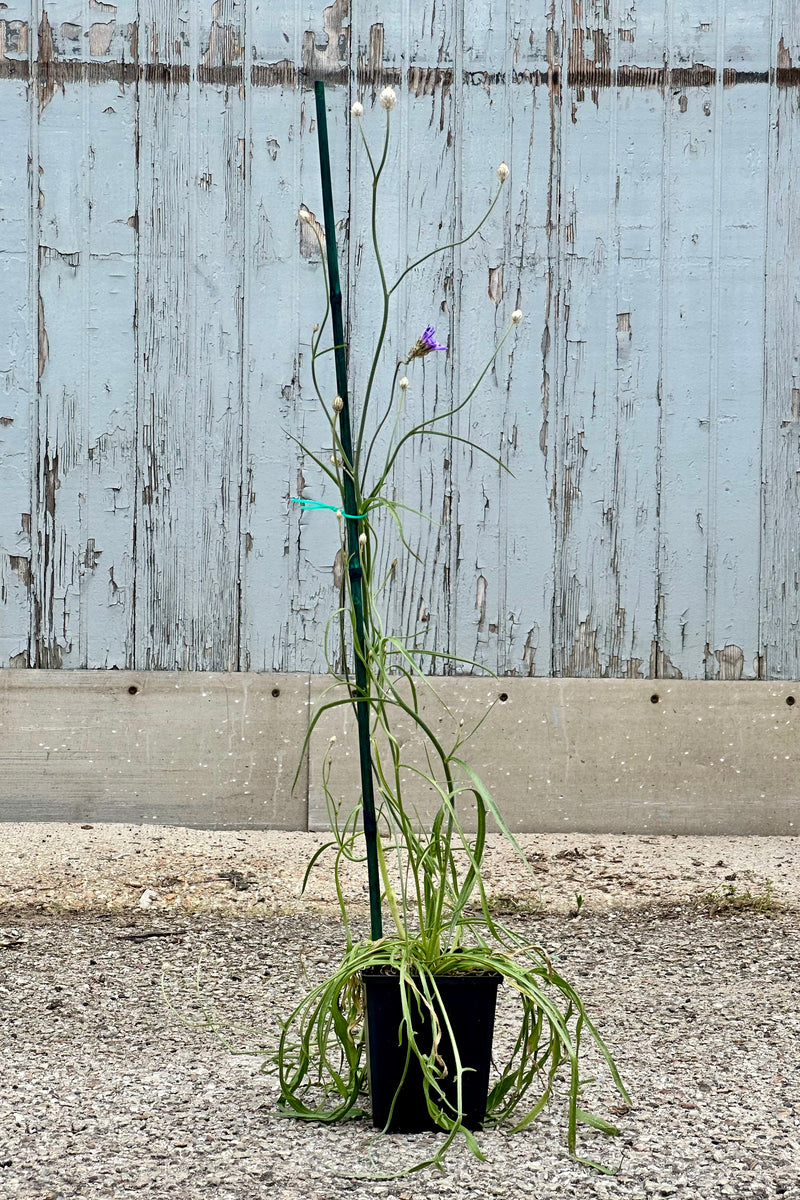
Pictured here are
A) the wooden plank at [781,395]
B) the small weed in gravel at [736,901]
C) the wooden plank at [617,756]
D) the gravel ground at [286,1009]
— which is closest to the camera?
the gravel ground at [286,1009]

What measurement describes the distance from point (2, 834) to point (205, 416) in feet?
3.99

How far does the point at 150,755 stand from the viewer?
9.89ft

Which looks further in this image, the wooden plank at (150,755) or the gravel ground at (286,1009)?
the wooden plank at (150,755)

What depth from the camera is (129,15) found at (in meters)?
3.10

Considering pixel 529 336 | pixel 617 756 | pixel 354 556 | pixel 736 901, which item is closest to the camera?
pixel 354 556

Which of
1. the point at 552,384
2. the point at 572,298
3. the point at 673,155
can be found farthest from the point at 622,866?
the point at 673,155

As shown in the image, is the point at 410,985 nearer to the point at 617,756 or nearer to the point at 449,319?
the point at 617,756

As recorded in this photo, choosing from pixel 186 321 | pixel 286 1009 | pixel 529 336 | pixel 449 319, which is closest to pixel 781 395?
pixel 529 336

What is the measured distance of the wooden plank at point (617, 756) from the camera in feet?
9.84

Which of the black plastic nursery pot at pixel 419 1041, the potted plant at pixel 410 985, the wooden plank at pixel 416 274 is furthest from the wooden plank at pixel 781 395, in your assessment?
the black plastic nursery pot at pixel 419 1041

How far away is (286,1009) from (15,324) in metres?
2.05

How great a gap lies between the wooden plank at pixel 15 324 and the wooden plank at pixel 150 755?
1.09 ft

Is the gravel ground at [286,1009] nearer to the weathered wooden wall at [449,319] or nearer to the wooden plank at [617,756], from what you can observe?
the wooden plank at [617,756]

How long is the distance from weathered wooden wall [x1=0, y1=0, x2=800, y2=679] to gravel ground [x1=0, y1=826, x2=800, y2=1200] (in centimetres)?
71
